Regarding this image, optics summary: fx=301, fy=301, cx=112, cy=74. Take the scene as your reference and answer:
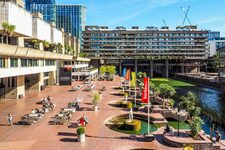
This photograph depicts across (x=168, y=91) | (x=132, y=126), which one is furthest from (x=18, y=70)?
(x=168, y=91)

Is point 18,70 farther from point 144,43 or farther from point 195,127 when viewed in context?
point 144,43

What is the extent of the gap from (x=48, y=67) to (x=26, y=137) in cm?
4909

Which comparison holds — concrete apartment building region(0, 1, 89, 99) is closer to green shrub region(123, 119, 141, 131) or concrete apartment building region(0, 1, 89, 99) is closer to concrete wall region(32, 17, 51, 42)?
concrete wall region(32, 17, 51, 42)

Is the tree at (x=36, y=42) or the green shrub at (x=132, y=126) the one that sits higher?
the tree at (x=36, y=42)

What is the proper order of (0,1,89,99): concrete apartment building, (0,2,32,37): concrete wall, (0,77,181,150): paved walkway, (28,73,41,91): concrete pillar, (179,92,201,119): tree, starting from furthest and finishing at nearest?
1. (28,73,41,91): concrete pillar
2. (0,2,32,37): concrete wall
3. (0,1,89,99): concrete apartment building
4. (179,92,201,119): tree
5. (0,77,181,150): paved walkway

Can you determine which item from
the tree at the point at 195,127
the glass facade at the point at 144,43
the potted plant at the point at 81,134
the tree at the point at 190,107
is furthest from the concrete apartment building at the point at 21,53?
the glass facade at the point at 144,43

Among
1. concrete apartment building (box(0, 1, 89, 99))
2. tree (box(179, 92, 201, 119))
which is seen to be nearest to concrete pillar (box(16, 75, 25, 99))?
concrete apartment building (box(0, 1, 89, 99))

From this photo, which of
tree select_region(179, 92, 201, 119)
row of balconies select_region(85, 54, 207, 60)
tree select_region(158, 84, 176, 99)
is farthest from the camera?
row of balconies select_region(85, 54, 207, 60)

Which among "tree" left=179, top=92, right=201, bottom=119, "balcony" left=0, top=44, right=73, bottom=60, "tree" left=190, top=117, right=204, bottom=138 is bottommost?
"tree" left=190, top=117, right=204, bottom=138

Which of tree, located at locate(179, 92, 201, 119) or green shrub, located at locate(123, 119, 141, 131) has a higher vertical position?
tree, located at locate(179, 92, 201, 119)

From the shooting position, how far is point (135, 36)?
19362 cm

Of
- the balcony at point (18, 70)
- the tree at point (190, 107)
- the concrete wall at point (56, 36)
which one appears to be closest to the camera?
the tree at point (190, 107)

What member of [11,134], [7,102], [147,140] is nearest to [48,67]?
[7,102]

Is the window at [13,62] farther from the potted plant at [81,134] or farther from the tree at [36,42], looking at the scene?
the potted plant at [81,134]
